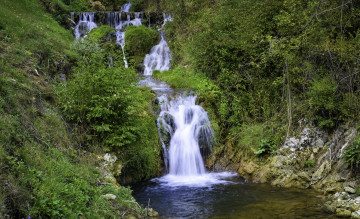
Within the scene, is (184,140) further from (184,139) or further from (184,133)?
(184,133)

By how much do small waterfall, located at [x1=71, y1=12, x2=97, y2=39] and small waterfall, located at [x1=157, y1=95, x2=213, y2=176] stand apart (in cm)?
1110

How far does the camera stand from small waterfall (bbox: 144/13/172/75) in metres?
16.5

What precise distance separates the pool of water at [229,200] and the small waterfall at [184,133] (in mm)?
1182

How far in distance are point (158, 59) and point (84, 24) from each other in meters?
7.08

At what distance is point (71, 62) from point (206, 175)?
6.35m

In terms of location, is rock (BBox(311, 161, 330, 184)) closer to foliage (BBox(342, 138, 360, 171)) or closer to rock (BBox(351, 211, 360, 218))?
foliage (BBox(342, 138, 360, 171))

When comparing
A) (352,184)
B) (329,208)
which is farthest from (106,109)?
(352,184)

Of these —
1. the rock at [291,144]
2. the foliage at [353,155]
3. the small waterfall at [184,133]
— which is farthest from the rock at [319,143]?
the small waterfall at [184,133]

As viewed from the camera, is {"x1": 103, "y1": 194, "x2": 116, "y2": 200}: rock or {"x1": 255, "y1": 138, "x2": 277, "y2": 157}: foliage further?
{"x1": 255, "y1": 138, "x2": 277, "y2": 157}: foliage

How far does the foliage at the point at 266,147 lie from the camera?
9160 millimetres

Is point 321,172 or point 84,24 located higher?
point 84,24

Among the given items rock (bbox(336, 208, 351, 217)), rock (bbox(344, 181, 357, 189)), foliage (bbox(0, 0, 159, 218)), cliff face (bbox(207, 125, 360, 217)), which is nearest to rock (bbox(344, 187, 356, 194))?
cliff face (bbox(207, 125, 360, 217))

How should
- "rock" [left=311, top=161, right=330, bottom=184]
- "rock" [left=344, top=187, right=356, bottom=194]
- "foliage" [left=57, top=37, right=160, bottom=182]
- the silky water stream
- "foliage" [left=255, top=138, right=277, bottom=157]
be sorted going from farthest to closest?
"foliage" [left=255, top=138, right=277, bottom=157] → "rock" [left=311, top=161, right=330, bottom=184] → "foliage" [left=57, top=37, right=160, bottom=182] → "rock" [left=344, top=187, right=356, bottom=194] → the silky water stream

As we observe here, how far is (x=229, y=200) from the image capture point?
7184 mm
